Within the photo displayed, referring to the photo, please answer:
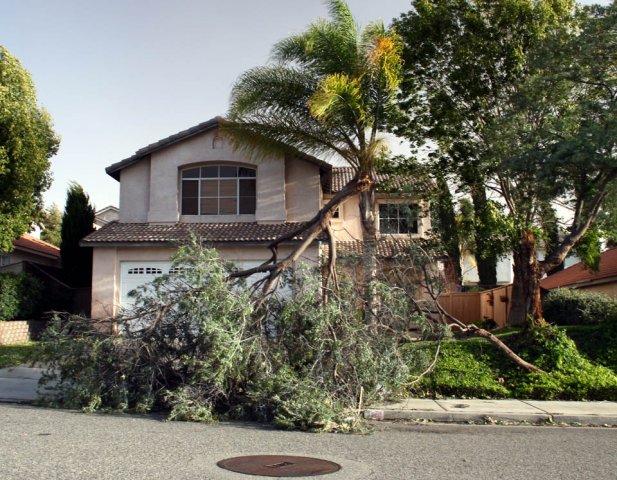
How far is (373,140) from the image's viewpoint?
1612cm

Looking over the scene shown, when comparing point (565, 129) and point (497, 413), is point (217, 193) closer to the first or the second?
point (565, 129)

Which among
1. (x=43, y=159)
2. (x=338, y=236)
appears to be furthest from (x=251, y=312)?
(x=338, y=236)

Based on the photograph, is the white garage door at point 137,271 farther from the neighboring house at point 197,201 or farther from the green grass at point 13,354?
the green grass at point 13,354

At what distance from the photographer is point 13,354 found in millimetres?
16500

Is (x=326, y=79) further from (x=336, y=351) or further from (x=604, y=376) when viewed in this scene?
(x=604, y=376)

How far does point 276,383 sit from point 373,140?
8.10 m

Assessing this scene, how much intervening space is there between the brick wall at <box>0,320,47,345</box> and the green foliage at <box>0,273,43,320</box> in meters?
0.40

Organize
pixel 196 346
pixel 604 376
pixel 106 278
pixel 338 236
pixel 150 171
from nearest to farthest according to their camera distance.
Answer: pixel 196 346 < pixel 604 376 < pixel 106 278 < pixel 150 171 < pixel 338 236

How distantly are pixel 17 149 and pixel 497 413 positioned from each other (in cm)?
1574

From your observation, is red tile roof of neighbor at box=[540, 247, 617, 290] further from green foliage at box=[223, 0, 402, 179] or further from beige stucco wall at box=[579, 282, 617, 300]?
green foliage at box=[223, 0, 402, 179]

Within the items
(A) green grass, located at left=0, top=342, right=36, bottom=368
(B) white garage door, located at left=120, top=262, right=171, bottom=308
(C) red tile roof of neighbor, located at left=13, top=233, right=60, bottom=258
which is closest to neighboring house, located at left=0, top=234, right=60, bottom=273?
(C) red tile roof of neighbor, located at left=13, top=233, right=60, bottom=258

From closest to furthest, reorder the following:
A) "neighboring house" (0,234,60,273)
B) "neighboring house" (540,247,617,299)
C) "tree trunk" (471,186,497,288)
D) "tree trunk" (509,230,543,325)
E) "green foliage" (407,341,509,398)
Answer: "green foliage" (407,341,509,398) < "tree trunk" (471,186,497,288) < "tree trunk" (509,230,543,325) < "neighboring house" (540,247,617,299) < "neighboring house" (0,234,60,273)

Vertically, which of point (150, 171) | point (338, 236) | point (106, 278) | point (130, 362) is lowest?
point (130, 362)

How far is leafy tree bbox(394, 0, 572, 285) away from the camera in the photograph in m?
16.9
